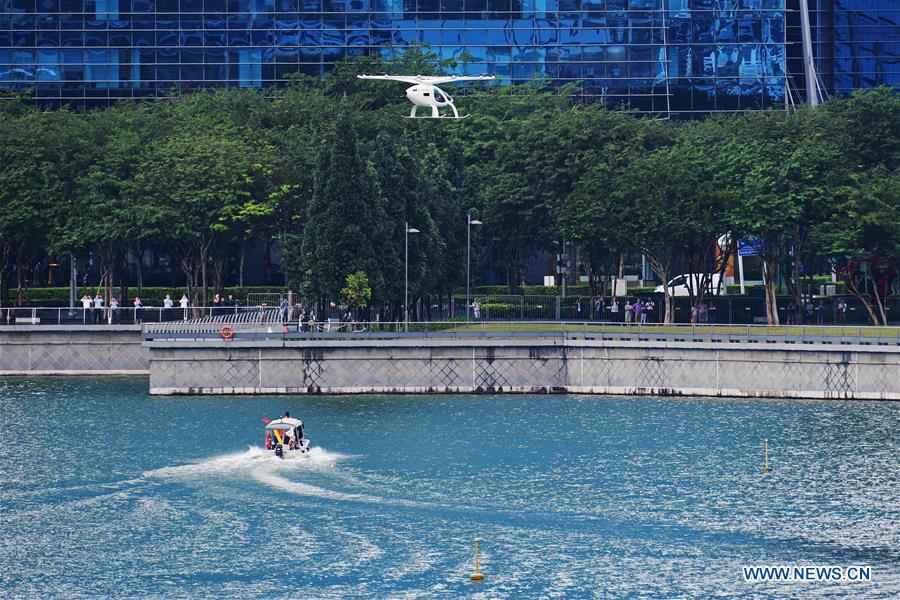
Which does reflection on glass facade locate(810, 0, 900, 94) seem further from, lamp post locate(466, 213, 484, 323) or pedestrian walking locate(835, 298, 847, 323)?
lamp post locate(466, 213, 484, 323)

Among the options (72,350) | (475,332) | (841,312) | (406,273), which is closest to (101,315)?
(72,350)

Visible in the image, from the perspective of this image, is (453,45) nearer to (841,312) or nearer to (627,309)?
(627,309)

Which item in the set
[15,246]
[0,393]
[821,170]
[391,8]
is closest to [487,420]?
[0,393]

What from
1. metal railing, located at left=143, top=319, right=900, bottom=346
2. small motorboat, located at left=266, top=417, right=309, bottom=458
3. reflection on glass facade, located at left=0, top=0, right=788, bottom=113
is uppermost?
reflection on glass facade, located at left=0, top=0, right=788, bottom=113

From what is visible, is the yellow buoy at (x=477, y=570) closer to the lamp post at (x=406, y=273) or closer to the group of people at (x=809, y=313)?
the lamp post at (x=406, y=273)

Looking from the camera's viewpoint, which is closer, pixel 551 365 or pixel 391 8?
pixel 551 365

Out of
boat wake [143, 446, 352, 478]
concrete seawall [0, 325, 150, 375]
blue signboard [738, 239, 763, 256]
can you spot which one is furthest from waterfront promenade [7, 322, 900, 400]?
boat wake [143, 446, 352, 478]

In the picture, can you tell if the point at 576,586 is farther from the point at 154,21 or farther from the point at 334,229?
the point at 154,21
